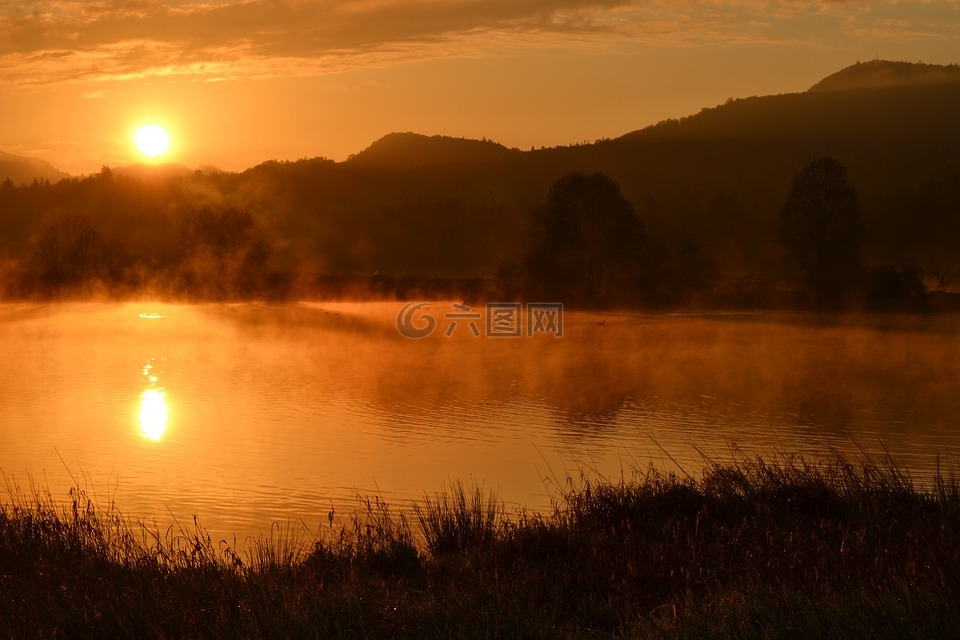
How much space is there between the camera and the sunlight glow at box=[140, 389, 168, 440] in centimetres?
1900

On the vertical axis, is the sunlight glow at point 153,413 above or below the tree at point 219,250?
below

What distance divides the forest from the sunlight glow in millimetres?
45447

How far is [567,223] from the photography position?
69000 mm

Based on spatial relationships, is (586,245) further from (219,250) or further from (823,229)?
(219,250)

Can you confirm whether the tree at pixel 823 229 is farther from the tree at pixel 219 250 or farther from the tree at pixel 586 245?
the tree at pixel 219 250

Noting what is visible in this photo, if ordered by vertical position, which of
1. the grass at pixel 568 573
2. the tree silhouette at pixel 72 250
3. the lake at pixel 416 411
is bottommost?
the lake at pixel 416 411

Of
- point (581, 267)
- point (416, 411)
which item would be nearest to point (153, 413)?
point (416, 411)

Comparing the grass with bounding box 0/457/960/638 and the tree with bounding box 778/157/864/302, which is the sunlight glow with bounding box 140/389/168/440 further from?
the tree with bounding box 778/157/864/302

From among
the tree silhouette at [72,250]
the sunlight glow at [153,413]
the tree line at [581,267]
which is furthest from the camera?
the tree silhouette at [72,250]

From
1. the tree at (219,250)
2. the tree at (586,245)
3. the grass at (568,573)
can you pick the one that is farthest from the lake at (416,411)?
the tree at (219,250)

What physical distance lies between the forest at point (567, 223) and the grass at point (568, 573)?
5673 centimetres

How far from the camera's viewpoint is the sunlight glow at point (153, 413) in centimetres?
1900

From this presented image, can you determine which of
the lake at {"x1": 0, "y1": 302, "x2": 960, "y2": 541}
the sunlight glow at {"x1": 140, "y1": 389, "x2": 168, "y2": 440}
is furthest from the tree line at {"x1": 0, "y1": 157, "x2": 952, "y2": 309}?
the sunlight glow at {"x1": 140, "y1": 389, "x2": 168, "y2": 440}

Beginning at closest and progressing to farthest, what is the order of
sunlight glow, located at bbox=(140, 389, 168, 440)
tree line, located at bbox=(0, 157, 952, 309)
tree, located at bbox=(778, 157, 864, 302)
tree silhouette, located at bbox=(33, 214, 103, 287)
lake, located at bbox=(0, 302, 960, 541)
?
lake, located at bbox=(0, 302, 960, 541) < sunlight glow, located at bbox=(140, 389, 168, 440) < tree, located at bbox=(778, 157, 864, 302) < tree line, located at bbox=(0, 157, 952, 309) < tree silhouette, located at bbox=(33, 214, 103, 287)
